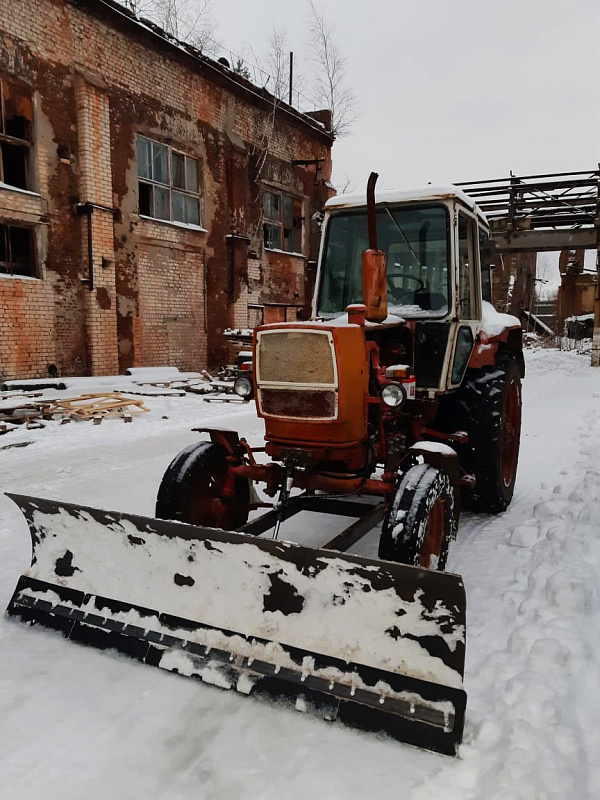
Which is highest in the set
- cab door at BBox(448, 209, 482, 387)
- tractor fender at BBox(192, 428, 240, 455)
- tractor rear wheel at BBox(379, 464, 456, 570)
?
cab door at BBox(448, 209, 482, 387)

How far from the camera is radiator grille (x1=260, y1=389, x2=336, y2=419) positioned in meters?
3.27

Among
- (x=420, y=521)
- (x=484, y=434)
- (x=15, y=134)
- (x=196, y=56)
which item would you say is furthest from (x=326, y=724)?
(x=196, y=56)

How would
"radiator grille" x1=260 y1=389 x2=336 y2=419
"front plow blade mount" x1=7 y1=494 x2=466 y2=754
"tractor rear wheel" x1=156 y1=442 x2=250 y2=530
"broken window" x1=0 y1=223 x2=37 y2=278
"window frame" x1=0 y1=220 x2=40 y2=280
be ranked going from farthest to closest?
"broken window" x1=0 y1=223 x2=37 y2=278
"window frame" x1=0 y1=220 x2=40 y2=280
"tractor rear wheel" x1=156 y1=442 x2=250 y2=530
"radiator grille" x1=260 y1=389 x2=336 y2=419
"front plow blade mount" x1=7 y1=494 x2=466 y2=754

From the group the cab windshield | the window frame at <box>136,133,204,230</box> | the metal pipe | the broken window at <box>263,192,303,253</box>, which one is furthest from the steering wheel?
the broken window at <box>263,192,303,253</box>

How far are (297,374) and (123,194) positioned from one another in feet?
37.3

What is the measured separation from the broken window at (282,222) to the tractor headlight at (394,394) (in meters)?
15.3

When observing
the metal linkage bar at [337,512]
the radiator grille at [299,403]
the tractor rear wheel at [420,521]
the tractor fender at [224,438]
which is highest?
the radiator grille at [299,403]

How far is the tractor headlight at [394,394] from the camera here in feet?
10.3

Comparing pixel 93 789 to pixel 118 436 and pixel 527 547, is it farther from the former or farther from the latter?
pixel 118 436

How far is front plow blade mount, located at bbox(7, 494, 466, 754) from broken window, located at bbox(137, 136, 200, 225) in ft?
40.1

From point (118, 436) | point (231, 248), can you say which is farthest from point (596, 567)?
point (231, 248)

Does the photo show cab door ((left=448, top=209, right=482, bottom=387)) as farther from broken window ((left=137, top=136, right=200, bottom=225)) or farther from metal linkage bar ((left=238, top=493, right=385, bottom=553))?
broken window ((left=137, top=136, right=200, bottom=225))

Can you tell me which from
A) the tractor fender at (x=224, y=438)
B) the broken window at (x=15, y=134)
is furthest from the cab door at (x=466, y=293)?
the broken window at (x=15, y=134)

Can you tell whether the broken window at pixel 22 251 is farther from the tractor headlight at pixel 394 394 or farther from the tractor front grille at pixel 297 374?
the tractor headlight at pixel 394 394
